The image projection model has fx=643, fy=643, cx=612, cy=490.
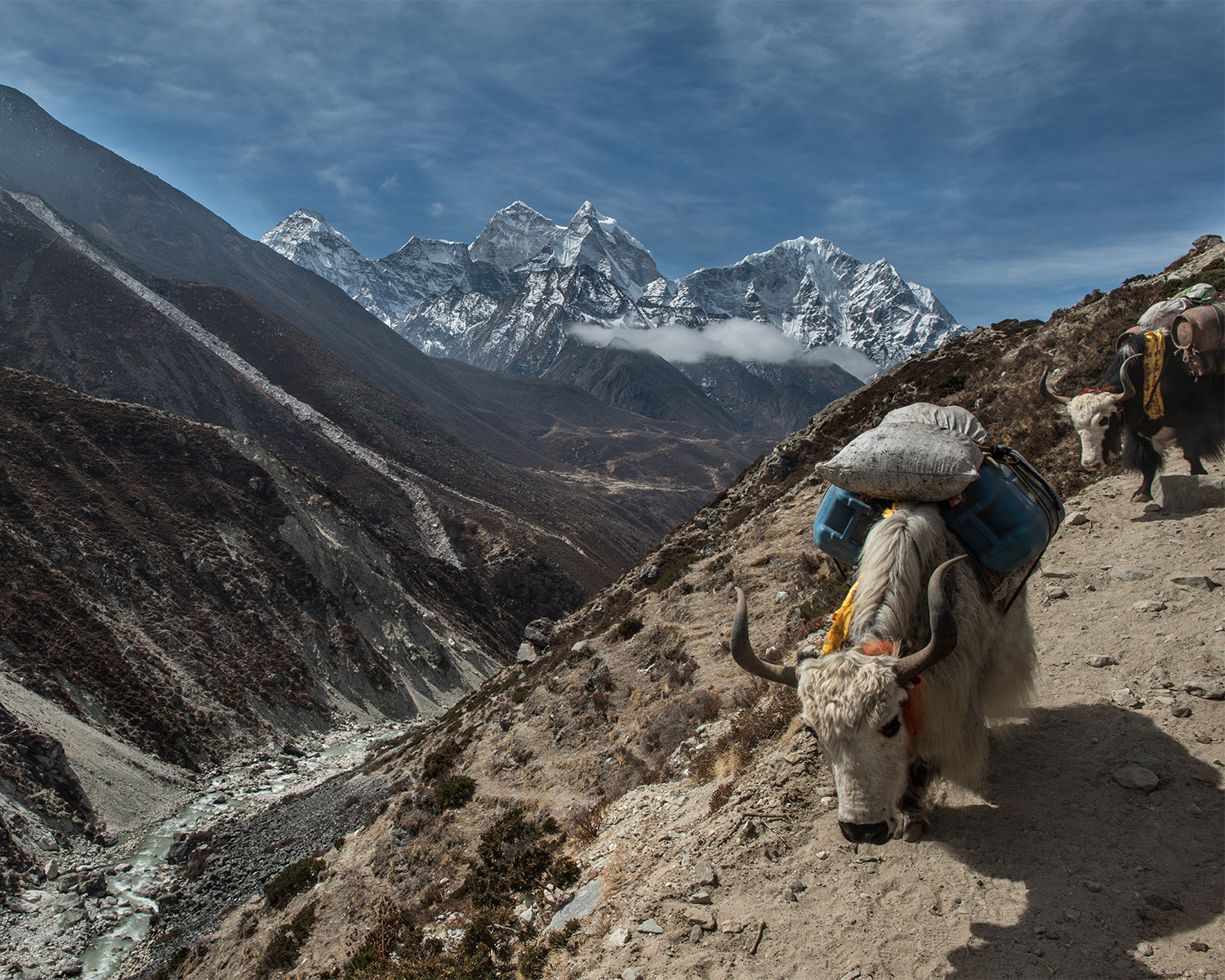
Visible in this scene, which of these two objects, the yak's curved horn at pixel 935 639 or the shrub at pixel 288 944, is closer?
the yak's curved horn at pixel 935 639

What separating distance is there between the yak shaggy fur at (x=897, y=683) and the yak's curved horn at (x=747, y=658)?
140mm

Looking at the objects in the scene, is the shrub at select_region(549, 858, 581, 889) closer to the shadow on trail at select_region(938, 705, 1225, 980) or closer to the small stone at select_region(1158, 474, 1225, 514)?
the shadow on trail at select_region(938, 705, 1225, 980)

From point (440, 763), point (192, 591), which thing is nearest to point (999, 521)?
point (440, 763)

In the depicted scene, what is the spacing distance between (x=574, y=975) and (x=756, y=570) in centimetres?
1215

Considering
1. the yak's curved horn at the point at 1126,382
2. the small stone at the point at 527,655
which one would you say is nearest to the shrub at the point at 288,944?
the small stone at the point at 527,655

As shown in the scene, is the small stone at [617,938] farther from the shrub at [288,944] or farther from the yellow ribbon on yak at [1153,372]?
the yellow ribbon on yak at [1153,372]

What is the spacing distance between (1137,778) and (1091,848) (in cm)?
82

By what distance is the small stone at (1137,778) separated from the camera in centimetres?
505

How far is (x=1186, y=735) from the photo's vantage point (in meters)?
5.47

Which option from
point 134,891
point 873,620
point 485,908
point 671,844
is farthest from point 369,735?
point 873,620

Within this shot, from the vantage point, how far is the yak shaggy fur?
4.38 m

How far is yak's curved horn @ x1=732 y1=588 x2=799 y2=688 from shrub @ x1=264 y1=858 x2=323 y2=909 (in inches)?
580

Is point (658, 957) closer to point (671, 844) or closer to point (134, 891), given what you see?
point (671, 844)

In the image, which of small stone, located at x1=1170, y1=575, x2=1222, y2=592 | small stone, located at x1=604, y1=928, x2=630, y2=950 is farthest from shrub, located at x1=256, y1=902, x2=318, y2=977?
small stone, located at x1=1170, y1=575, x2=1222, y2=592
